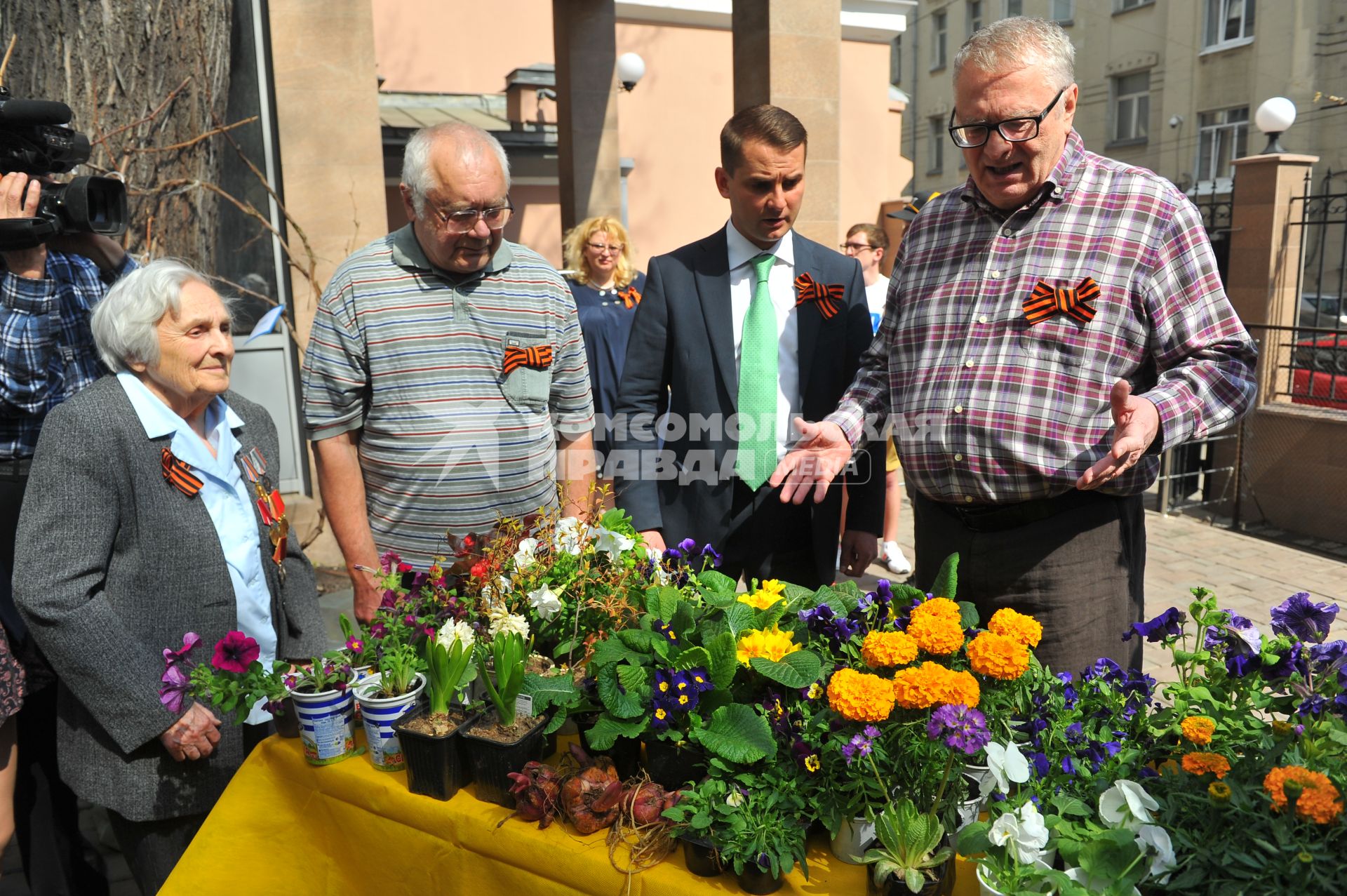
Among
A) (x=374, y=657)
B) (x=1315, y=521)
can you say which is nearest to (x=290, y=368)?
(x=374, y=657)

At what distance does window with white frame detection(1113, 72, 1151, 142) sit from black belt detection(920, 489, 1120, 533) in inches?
1055

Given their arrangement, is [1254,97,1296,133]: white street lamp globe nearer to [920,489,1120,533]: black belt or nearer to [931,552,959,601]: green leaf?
[920,489,1120,533]: black belt

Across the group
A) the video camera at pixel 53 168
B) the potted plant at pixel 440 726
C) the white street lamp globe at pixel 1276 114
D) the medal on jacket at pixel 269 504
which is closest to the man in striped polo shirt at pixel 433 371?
the medal on jacket at pixel 269 504

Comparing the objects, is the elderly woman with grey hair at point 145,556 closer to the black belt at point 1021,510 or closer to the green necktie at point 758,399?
the green necktie at point 758,399

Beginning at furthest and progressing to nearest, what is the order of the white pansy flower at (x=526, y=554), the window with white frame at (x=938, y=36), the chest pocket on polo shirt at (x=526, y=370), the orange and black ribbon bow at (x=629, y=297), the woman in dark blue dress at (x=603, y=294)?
1. the window with white frame at (x=938, y=36)
2. the orange and black ribbon bow at (x=629, y=297)
3. the woman in dark blue dress at (x=603, y=294)
4. the chest pocket on polo shirt at (x=526, y=370)
5. the white pansy flower at (x=526, y=554)

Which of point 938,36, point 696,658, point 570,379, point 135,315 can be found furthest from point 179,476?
point 938,36

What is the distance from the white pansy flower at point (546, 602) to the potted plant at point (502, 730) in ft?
0.38

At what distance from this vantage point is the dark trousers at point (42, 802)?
8.57ft

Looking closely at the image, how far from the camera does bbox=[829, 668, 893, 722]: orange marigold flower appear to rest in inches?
54.1

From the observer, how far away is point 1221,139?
922 inches

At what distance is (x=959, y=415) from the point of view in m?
2.27

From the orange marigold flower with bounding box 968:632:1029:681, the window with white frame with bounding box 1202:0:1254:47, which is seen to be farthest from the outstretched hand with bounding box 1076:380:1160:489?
the window with white frame with bounding box 1202:0:1254:47

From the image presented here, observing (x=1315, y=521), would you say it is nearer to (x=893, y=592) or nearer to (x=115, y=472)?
(x=893, y=592)

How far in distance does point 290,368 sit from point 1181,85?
24.8 m
